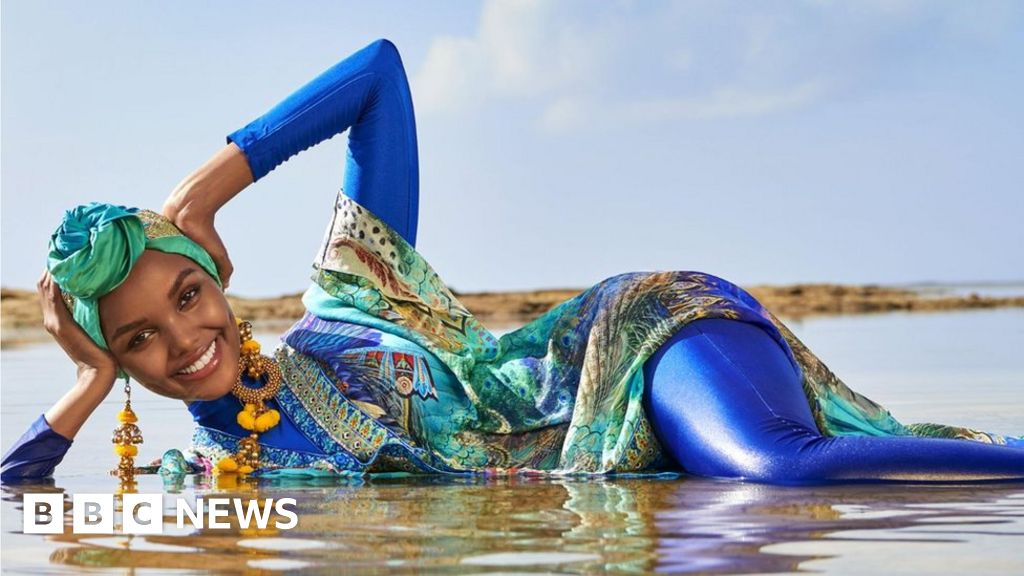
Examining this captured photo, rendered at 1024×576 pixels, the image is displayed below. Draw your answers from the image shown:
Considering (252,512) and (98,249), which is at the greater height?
(98,249)

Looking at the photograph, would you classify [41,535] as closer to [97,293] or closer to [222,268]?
[97,293]

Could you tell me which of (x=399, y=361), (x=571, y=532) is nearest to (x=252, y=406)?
(x=399, y=361)

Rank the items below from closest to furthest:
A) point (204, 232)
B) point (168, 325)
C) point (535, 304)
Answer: point (168, 325) < point (204, 232) < point (535, 304)

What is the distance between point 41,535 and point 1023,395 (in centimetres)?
524

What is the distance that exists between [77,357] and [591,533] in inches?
78.5

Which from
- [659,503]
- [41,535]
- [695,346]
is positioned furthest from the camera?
[695,346]

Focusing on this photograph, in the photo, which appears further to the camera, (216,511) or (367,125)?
(367,125)

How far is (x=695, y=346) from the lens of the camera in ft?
15.6

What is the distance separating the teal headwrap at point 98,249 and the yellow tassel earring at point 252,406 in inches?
A: 15.7

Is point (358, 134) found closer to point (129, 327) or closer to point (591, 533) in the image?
point (129, 327)

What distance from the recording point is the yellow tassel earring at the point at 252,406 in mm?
5008

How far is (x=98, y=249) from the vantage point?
4.45 meters

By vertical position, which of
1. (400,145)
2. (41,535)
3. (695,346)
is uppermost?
(400,145)

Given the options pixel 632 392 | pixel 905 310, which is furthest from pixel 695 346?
pixel 905 310
